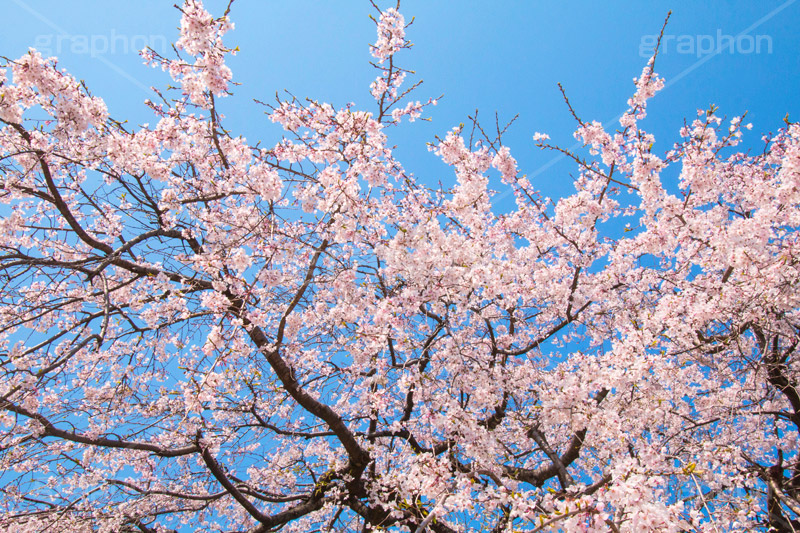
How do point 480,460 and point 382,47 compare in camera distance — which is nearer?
point 480,460

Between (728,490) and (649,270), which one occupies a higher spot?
(649,270)

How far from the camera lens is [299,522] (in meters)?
7.79

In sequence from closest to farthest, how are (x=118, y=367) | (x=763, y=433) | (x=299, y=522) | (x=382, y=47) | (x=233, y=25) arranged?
(x=233, y=25) → (x=382, y=47) → (x=118, y=367) → (x=763, y=433) → (x=299, y=522)

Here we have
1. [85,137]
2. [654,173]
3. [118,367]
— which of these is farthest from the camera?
[118,367]

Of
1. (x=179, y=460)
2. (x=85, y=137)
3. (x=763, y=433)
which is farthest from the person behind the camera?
(x=179, y=460)

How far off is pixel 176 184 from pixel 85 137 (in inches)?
48.8

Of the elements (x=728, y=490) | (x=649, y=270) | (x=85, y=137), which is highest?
(x=85, y=137)

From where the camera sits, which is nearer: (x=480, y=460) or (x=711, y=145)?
(x=480, y=460)

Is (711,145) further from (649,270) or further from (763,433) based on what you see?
(763,433)

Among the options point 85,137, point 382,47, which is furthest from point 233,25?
point 85,137

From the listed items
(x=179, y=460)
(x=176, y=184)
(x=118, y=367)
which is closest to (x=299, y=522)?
(x=179, y=460)

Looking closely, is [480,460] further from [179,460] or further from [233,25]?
[179,460]

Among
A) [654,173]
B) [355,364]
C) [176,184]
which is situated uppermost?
[176,184]

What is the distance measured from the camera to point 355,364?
215 inches
